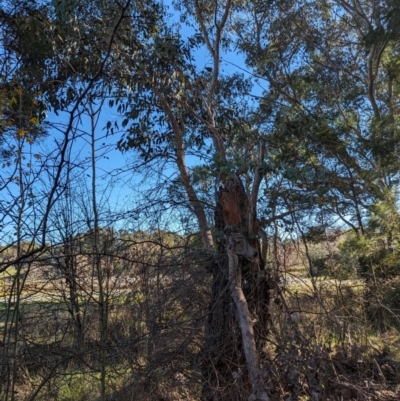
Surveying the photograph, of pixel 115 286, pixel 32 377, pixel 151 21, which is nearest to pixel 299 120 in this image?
pixel 151 21

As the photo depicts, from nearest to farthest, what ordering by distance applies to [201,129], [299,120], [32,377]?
[32,377]
[299,120]
[201,129]

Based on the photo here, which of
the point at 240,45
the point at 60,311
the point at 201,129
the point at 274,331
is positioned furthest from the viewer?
the point at 240,45

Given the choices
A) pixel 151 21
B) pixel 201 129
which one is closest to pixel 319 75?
pixel 201 129

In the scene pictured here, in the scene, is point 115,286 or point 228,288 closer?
point 228,288

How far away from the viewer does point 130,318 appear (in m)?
5.03

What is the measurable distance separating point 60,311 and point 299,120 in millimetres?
Result: 4935

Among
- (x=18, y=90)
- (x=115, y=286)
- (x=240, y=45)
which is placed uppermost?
(x=240, y=45)

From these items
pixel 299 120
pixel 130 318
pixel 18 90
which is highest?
pixel 299 120

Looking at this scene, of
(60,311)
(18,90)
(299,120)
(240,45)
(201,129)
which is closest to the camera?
(18,90)

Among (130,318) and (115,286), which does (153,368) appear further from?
(115,286)

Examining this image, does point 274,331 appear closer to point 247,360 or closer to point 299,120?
point 247,360

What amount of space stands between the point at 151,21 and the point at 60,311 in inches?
208

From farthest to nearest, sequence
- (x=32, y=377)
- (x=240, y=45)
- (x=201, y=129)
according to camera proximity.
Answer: (x=240, y=45)
(x=201, y=129)
(x=32, y=377)

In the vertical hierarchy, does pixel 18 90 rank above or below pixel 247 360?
above
